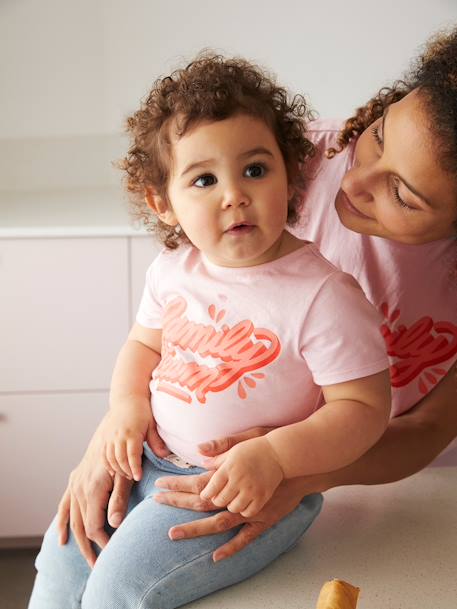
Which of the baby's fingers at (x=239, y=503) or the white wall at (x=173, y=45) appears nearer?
the baby's fingers at (x=239, y=503)

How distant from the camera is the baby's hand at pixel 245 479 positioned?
93cm

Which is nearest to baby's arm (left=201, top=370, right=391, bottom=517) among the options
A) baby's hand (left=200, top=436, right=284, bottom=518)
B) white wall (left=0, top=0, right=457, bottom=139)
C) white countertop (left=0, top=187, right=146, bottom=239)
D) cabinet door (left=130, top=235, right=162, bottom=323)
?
baby's hand (left=200, top=436, right=284, bottom=518)

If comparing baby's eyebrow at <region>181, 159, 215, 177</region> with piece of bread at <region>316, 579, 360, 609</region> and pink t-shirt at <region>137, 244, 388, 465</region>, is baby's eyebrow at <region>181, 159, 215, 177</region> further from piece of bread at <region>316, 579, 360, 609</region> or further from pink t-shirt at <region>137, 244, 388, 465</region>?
piece of bread at <region>316, 579, 360, 609</region>

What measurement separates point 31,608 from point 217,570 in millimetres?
323

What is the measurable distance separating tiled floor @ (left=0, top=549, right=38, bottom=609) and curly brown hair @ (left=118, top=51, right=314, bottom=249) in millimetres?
1372

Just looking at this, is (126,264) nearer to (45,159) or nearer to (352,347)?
(45,159)

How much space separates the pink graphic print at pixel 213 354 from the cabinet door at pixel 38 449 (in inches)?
49.9

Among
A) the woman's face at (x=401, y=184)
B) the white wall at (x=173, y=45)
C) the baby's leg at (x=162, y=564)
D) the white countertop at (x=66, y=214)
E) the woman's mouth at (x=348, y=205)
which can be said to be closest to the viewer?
the baby's leg at (x=162, y=564)

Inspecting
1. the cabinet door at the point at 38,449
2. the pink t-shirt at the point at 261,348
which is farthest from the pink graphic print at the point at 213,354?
the cabinet door at the point at 38,449

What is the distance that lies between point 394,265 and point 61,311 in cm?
120

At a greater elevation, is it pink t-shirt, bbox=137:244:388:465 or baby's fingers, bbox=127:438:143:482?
pink t-shirt, bbox=137:244:388:465

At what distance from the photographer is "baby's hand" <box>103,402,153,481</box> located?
3.55 ft

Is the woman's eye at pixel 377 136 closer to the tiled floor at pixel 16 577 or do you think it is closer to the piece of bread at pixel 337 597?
the piece of bread at pixel 337 597

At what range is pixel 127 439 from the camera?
1.09 meters
